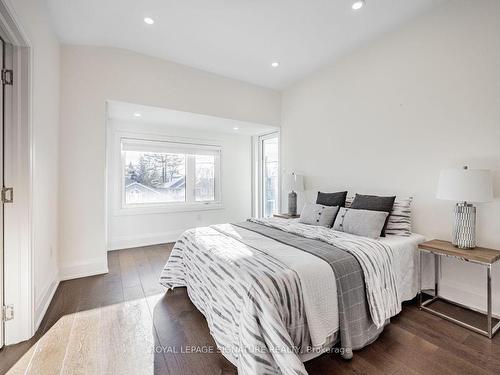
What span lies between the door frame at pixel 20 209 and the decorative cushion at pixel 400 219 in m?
3.28

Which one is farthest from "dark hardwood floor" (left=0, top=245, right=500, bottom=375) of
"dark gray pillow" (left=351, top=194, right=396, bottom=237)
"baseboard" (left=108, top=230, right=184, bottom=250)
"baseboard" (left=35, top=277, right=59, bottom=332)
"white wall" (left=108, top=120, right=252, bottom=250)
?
"white wall" (left=108, top=120, right=252, bottom=250)

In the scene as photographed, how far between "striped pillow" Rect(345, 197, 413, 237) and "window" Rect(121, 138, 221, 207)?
344 centimetres

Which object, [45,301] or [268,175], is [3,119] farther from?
[268,175]

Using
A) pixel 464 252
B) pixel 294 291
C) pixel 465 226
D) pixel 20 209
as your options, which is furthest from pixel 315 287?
pixel 20 209

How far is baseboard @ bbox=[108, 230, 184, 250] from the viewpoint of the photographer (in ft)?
13.2

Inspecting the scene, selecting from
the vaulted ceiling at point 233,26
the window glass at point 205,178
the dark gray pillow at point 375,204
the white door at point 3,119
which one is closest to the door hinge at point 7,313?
the white door at point 3,119

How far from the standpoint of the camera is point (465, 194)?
6.29 ft

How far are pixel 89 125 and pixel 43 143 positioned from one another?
0.82 m

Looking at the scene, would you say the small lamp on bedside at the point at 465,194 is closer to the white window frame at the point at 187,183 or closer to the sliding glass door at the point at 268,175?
the sliding glass door at the point at 268,175

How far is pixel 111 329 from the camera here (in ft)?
6.16

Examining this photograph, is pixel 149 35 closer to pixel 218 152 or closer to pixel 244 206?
pixel 218 152

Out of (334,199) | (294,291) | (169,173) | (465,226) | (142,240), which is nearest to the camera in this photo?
(294,291)

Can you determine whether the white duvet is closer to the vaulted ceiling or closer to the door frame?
the door frame

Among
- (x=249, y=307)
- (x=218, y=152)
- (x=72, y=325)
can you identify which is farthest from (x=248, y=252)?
(x=218, y=152)
